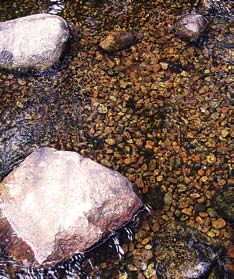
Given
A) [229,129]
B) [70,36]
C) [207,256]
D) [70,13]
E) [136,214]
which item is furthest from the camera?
[70,13]

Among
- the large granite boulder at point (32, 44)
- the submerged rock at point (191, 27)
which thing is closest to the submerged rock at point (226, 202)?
A: the submerged rock at point (191, 27)

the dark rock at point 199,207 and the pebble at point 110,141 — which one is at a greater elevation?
the pebble at point 110,141

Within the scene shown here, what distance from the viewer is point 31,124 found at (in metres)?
3.94

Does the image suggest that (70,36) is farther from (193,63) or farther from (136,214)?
(136,214)

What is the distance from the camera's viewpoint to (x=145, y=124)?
389cm

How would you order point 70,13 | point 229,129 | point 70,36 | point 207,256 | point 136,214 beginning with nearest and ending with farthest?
point 207,256 < point 136,214 < point 229,129 < point 70,36 < point 70,13

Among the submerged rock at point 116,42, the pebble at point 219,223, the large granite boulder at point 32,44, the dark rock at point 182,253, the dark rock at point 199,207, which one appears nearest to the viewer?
the dark rock at point 182,253

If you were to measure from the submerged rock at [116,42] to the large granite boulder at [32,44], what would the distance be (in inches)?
17.7

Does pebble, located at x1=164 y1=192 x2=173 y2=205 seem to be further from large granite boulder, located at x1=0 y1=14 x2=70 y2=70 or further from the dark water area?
large granite boulder, located at x1=0 y1=14 x2=70 y2=70

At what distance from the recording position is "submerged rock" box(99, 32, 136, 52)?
4547 millimetres

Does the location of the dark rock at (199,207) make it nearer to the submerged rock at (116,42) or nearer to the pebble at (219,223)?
the pebble at (219,223)

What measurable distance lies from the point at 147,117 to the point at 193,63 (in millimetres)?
928

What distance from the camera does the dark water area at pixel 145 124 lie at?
9.95 ft

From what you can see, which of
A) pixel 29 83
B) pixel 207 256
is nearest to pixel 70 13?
pixel 29 83
